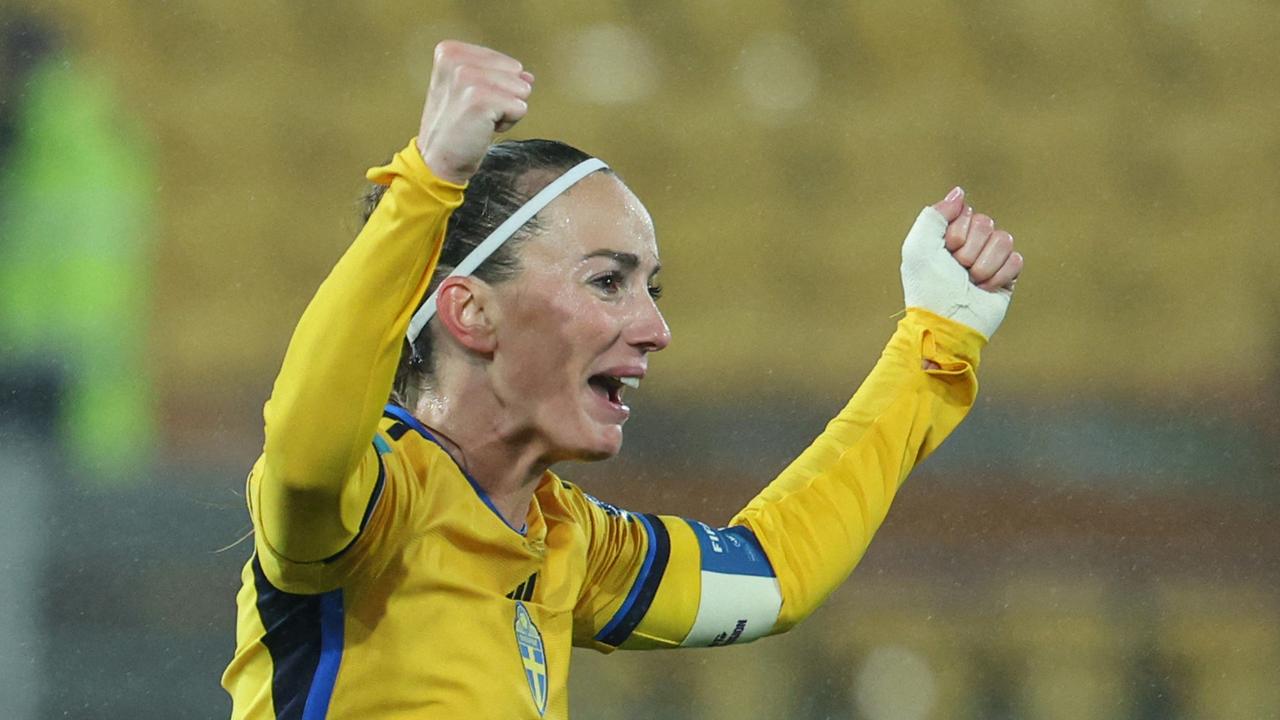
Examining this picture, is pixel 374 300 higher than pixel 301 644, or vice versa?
pixel 374 300

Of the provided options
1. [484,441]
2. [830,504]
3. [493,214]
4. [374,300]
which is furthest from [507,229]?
[830,504]

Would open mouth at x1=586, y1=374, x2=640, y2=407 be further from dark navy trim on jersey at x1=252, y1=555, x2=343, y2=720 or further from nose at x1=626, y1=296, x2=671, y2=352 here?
dark navy trim on jersey at x1=252, y1=555, x2=343, y2=720

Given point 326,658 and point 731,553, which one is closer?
point 326,658

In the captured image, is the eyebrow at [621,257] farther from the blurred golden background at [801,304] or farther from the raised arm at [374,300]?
the blurred golden background at [801,304]

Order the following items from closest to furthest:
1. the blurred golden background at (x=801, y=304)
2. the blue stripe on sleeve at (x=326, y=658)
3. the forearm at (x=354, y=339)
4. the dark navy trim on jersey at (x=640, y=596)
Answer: the forearm at (x=354, y=339) < the blue stripe on sleeve at (x=326, y=658) < the dark navy trim on jersey at (x=640, y=596) < the blurred golden background at (x=801, y=304)

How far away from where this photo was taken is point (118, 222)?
7.63ft

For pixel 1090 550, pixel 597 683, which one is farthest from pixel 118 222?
pixel 1090 550

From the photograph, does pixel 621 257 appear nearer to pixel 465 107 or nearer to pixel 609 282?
pixel 609 282

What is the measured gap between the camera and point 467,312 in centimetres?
92

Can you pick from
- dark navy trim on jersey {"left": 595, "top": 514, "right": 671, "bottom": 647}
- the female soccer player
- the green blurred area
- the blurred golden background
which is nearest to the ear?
the female soccer player

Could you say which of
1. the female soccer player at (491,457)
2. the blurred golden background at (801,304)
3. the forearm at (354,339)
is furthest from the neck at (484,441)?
the blurred golden background at (801,304)

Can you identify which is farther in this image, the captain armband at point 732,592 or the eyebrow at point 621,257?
the captain armband at point 732,592

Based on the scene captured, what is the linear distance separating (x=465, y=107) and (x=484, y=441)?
0.91ft

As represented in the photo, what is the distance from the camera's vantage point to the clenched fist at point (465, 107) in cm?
70
